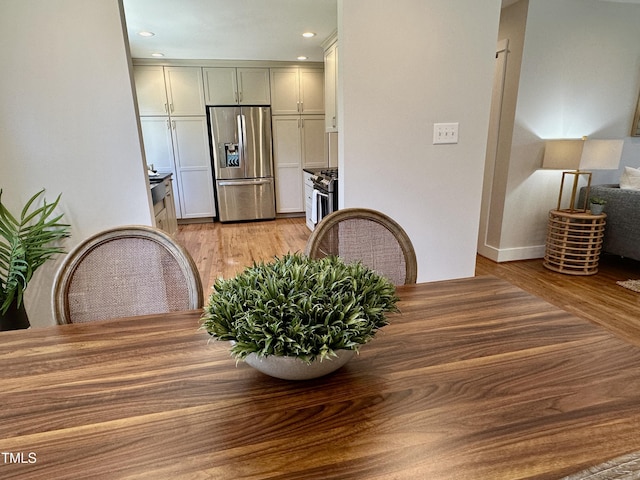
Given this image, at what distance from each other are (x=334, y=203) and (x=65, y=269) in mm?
2840

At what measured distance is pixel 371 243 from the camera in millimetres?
1235

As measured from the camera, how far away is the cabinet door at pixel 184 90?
15.9ft

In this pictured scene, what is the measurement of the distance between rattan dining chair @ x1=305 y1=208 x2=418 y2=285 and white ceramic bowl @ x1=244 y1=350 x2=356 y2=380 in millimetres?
587

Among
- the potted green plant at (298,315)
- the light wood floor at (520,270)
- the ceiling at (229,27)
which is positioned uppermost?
the ceiling at (229,27)

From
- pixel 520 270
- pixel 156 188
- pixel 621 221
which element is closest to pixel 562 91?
pixel 621 221

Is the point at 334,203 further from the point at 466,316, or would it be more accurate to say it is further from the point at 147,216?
the point at 466,316

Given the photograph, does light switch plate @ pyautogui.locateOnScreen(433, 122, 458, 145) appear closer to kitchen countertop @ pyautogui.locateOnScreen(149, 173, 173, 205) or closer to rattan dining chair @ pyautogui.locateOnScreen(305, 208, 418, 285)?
rattan dining chair @ pyautogui.locateOnScreen(305, 208, 418, 285)

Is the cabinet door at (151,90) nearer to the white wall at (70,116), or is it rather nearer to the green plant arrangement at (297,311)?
the white wall at (70,116)

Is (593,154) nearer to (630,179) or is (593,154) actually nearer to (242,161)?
(630,179)

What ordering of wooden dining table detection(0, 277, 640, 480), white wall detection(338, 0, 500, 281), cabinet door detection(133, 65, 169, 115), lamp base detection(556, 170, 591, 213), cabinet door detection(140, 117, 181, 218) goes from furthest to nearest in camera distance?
cabinet door detection(140, 117, 181, 218), cabinet door detection(133, 65, 169, 115), lamp base detection(556, 170, 591, 213), white wall detection(338, 0, 500, 281), wooden dining table detection(0, 277, 640, 480)

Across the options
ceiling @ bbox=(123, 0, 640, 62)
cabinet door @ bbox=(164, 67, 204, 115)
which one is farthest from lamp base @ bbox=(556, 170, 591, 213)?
cabinet door @ bbox=(164, 67, 204, 115)

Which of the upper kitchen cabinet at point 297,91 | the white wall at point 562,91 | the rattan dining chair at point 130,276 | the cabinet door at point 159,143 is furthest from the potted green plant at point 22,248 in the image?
the upper kitchen cabinet at point 297,91

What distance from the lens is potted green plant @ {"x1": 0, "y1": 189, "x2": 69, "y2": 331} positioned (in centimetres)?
150

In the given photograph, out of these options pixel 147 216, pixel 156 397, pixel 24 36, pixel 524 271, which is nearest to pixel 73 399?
pixel 156 397
